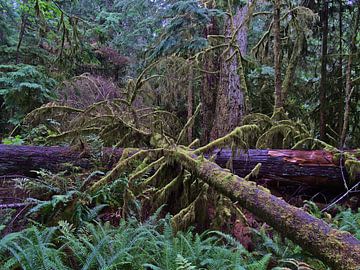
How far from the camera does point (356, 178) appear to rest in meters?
5.39

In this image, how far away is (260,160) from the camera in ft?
18.4

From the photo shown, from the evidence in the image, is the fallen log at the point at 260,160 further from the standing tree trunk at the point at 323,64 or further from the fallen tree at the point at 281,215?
the standing tree trunk at the point at 323,64

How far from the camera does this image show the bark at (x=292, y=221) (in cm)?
242

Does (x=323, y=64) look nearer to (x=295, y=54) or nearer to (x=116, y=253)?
(x=295, y=54)

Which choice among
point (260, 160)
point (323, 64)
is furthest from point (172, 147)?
point (323, 64)

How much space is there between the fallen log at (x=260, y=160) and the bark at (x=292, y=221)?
1.73 metres

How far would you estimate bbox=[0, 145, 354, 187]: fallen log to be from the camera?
5438 millimetres

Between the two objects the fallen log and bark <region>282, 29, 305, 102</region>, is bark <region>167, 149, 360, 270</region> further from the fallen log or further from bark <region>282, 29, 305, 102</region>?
bark <region>282, 29, 305, 102</region>

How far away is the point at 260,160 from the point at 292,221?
9.28ft

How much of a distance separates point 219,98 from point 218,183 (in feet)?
18.7

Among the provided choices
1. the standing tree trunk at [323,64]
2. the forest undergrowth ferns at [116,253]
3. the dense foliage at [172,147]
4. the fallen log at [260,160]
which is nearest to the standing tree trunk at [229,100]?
the dense foliage at [172,147]

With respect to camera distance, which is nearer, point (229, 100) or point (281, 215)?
point (281, 215)

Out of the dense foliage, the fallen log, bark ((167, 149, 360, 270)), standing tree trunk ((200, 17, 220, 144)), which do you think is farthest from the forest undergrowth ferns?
standing tree trunk ((200, 17, 220, 144))

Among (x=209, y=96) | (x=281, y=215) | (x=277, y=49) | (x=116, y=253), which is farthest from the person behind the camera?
(x=209, y=96)
